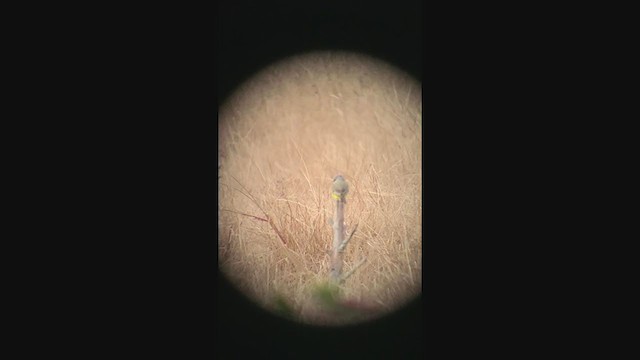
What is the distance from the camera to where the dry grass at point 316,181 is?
11.6 ft

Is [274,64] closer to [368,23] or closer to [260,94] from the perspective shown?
[260,94]

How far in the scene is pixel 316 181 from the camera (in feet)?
11.7

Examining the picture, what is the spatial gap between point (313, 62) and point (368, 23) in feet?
0.84

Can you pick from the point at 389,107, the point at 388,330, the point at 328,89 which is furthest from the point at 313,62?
the point at 388,330

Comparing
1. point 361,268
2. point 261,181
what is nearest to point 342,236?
point 361,268

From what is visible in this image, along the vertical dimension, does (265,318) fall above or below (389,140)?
below

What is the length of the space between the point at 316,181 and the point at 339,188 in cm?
9

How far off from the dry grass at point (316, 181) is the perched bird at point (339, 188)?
3 centimetres

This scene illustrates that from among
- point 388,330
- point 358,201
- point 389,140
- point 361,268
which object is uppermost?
point 389,140

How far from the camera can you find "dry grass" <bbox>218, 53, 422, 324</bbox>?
354 cm

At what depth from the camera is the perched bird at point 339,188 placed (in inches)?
140

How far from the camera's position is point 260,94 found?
11.6 ft

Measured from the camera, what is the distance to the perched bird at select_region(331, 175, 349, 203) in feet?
11.6

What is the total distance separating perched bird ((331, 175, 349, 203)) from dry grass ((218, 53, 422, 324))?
1.0 inches
